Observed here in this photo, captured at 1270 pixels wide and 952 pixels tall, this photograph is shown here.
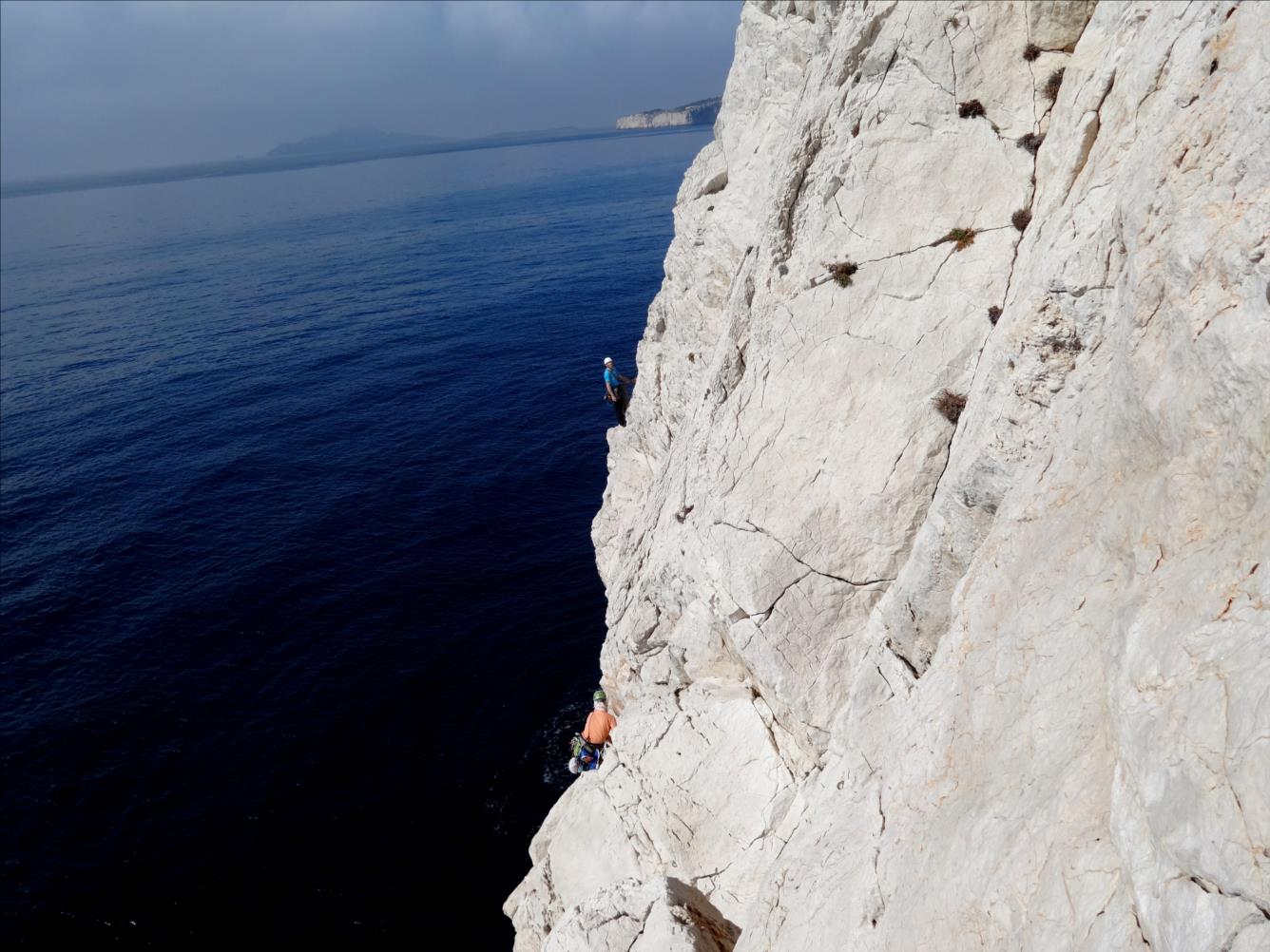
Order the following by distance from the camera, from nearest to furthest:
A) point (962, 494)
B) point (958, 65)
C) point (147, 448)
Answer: point (962, 494) → point (958, 65) → point (147, 448)

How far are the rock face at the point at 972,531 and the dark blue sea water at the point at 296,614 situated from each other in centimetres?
1007

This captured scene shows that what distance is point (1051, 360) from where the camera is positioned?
1248 centimetres

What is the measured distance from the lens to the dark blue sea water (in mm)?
29703

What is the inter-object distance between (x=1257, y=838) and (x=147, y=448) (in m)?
69.2

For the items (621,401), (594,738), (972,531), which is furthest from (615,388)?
(972,531)

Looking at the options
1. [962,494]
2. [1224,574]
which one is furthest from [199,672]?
[1224,574]

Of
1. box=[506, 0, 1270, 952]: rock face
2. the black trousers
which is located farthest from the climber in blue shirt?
box=[506, 0, 1270, 952]: rock face

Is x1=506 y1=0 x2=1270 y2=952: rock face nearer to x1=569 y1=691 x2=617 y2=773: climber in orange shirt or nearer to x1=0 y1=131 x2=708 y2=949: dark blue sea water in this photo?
x1=569 y1=691 x2=617 y2=773: climber in orange shirt

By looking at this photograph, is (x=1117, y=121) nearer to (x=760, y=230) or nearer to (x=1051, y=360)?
(x=1051, y=360)

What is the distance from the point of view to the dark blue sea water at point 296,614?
29.7 meters

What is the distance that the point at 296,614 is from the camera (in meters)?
42.5

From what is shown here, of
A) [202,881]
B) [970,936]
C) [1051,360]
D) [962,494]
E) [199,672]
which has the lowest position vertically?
[202,881]

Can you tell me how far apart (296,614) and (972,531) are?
1506 inches

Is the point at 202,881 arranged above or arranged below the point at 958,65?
below
